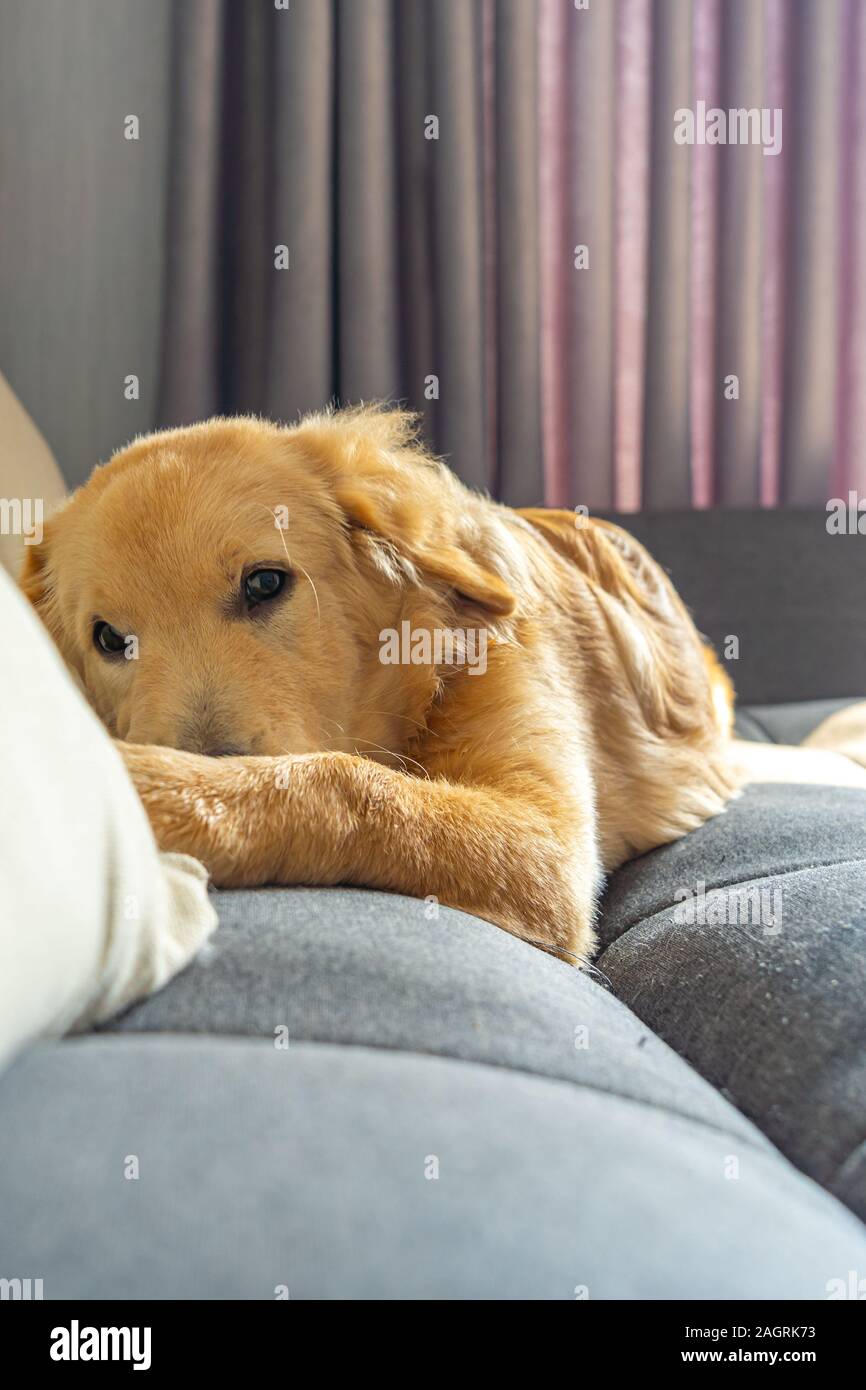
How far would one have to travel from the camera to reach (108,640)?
4.76ft

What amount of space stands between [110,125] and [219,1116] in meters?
3.49

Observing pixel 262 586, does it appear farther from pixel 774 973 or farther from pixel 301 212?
pixel 301 212

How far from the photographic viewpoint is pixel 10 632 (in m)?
0.67

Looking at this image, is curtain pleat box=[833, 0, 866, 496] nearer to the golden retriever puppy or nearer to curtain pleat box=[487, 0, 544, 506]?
curtain pleat box=[487, 0, 544, 506]

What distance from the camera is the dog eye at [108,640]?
1.43 metres

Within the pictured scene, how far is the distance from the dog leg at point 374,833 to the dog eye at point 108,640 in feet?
1.35

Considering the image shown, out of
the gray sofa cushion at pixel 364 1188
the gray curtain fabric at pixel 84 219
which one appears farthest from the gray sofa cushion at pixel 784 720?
the gray sofa cushion at pixel 364 1188

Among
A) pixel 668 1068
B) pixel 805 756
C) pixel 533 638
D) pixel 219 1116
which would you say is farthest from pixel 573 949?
pixel 805 756

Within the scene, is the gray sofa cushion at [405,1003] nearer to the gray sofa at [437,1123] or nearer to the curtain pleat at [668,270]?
the gray sofa at [437,1123]

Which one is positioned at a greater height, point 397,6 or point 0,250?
point 397,6

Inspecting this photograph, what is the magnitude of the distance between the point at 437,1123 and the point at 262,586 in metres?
0.91

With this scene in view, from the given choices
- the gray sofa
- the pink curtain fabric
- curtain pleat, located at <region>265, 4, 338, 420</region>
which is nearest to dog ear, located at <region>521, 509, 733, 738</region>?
the gray sofa

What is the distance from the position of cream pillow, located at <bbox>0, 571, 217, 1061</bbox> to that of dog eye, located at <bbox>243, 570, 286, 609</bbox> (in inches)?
26.0
